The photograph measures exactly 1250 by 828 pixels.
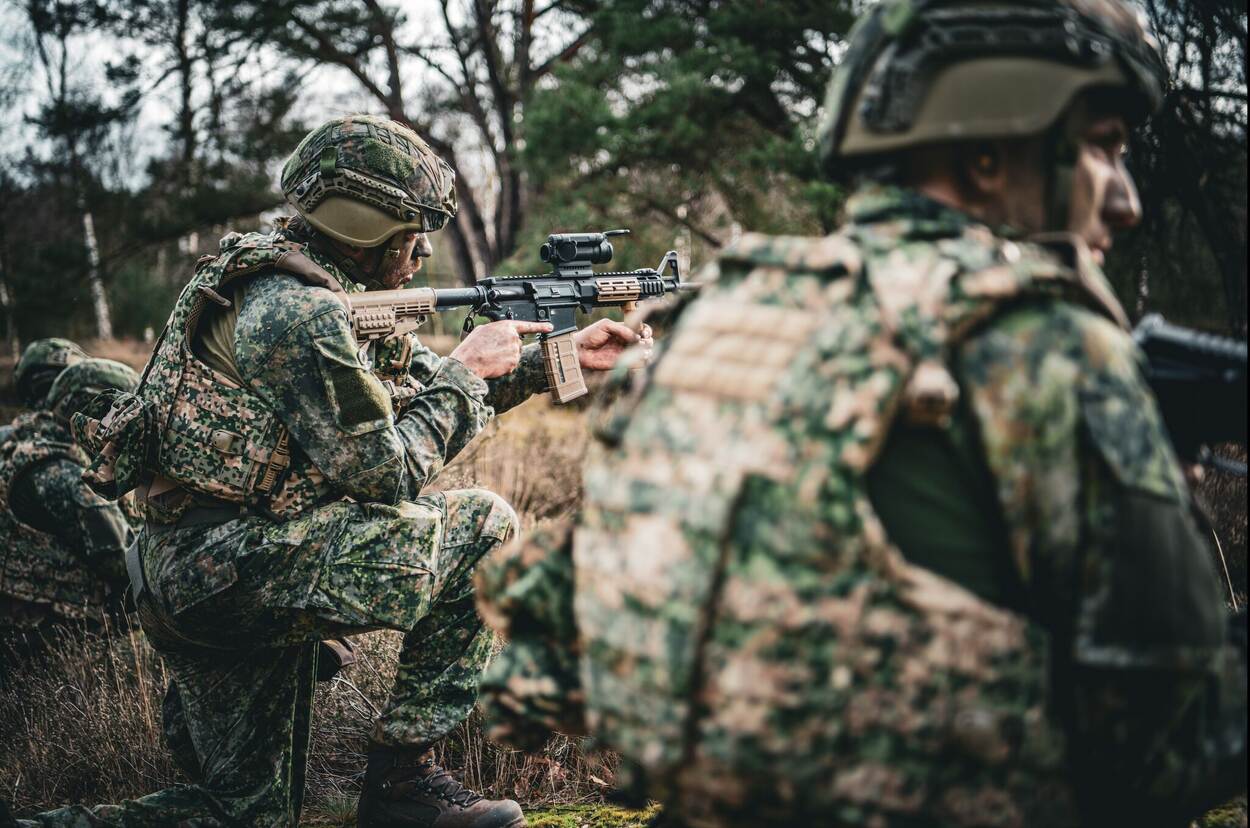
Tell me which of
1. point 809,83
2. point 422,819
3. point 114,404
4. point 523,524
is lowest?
point 422,819

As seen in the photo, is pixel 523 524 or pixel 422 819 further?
pixel 523 524

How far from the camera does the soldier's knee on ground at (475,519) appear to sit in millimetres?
3178

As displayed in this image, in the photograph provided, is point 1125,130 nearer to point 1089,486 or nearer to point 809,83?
point 1089,486

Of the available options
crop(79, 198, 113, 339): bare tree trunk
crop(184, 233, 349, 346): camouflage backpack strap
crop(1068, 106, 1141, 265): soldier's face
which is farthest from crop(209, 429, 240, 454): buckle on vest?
crop(79, 198, 113, 339): bare tree trunk

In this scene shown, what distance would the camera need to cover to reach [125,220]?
1644 cm

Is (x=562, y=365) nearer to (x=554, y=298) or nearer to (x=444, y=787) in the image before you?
(x=554, y=298)

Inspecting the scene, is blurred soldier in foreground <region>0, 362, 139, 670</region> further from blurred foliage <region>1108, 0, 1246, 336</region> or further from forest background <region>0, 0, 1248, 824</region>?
blurred foliage <region>1108, 0, 1246, 336</region>

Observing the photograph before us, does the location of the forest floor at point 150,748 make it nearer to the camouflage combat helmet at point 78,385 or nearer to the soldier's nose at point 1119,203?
the camouflage combat helmet at point 78,385

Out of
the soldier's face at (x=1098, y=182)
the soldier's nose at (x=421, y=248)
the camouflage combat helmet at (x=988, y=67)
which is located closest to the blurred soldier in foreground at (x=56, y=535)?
the soldier's nose at (x=421, y=248)

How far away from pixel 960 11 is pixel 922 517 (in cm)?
79

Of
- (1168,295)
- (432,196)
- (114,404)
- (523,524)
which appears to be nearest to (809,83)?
(1168,295)

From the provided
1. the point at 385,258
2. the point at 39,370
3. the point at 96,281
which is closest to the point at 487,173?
the point at 96,281

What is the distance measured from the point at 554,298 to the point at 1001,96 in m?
2.60

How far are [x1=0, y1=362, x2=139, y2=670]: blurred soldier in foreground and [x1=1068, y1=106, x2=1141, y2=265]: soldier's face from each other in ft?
14.9
